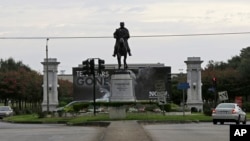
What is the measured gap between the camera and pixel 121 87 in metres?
42.8

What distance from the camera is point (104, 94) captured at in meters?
83.4

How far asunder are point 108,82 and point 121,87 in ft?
136

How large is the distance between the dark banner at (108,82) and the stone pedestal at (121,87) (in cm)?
3935

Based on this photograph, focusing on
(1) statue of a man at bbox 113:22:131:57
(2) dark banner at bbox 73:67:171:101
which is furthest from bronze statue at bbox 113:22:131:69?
(2) dark banner at bbox 73:67:171:101

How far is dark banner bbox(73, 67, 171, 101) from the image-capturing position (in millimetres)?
84125

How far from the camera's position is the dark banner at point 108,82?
8412 cm

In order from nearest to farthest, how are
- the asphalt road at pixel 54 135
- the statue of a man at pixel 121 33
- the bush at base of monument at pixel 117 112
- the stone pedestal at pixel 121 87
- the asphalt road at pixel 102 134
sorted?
the asphalt road at pixel 102 134 → the asphalt road at pixel 54 135 → the bush at base of monument at pixel 117 112 → the statue of a man at pixel 121 33 → the stone pedestal at pixel 121 87

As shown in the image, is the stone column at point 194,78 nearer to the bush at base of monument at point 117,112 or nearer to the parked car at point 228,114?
the bush at base of monument at point 117,112

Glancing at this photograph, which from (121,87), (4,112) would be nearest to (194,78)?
(4,112)

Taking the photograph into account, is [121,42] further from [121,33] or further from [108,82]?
[108,82]

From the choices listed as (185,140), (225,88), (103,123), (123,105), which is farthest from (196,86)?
(185,140)

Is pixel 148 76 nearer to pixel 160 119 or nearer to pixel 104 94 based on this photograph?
pixel 104 94

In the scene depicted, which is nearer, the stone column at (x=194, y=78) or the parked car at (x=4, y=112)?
the parked car at (x=4, y=112)

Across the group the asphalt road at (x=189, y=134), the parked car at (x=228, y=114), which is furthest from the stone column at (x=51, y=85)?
the asphalt road at (x=189, y=134)
